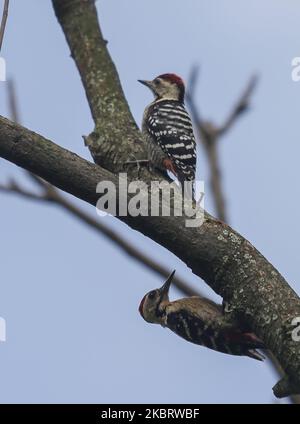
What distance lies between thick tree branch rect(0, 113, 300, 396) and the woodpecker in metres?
2.01

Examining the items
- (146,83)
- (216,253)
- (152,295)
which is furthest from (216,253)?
(146,83)

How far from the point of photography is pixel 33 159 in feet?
15.4

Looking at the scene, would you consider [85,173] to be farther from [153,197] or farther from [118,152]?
[118,152]

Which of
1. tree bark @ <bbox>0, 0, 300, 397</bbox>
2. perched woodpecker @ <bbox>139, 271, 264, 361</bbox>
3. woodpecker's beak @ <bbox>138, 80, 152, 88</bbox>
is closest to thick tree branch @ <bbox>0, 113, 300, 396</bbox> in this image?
tree bark @ <bbox>0, 0, 300, 397</bbox>

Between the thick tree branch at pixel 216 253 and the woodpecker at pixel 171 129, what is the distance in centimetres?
201

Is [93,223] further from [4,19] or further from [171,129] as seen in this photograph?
[171,129]

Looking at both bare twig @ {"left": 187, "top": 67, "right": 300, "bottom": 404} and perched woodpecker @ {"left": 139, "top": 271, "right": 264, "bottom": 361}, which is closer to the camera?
bare twig @ {"left": 187, "top": 67, "right": 300, "bottom": 404}

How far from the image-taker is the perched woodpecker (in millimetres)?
6297

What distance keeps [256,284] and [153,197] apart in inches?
28.7

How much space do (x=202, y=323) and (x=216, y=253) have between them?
189 centimetres

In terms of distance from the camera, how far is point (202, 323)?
6.66 m

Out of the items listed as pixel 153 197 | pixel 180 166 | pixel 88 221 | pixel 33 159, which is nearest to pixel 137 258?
pixel 88 221

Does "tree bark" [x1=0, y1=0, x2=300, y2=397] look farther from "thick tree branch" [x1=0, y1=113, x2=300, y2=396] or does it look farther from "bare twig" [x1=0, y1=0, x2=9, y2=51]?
"bare twig" [x1=0, y1=0, x2=9, y2=51]

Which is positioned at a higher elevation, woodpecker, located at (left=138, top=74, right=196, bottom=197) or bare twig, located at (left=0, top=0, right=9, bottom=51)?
woodpecker, located at (left=138, top=74, right=196, bottom=197)
